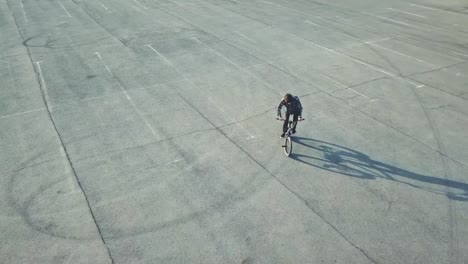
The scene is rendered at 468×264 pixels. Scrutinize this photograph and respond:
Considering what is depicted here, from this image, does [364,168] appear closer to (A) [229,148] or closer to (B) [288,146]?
(B) [288,146]

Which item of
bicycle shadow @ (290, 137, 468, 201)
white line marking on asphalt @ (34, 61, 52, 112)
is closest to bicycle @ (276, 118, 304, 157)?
bicycle shadow @ (290, 137, 468, 201)

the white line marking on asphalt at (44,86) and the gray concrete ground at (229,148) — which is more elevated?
the gray concrete ground at (229,148)

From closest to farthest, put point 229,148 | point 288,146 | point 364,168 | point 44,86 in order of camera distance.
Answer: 1. point 364,168
2. point 288,146
3. point 229,148
4. point 44,86

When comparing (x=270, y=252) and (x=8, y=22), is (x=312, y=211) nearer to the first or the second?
(x=270, y=252)

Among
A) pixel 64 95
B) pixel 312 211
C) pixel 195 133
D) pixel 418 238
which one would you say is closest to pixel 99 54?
pixel 64 95

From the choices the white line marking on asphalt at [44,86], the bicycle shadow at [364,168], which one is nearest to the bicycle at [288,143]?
the bicycle shadow at [364,168]

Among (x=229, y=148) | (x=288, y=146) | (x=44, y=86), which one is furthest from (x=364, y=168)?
(x=44, y=86)

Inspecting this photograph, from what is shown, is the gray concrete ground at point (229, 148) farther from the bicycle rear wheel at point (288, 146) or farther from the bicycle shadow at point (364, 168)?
the bicycle rear wheel at point (288, 146)

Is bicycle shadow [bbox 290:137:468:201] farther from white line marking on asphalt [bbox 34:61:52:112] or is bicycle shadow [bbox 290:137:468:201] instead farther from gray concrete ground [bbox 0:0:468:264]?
white line marking on asphalt [bbox 34:61:52:112]
